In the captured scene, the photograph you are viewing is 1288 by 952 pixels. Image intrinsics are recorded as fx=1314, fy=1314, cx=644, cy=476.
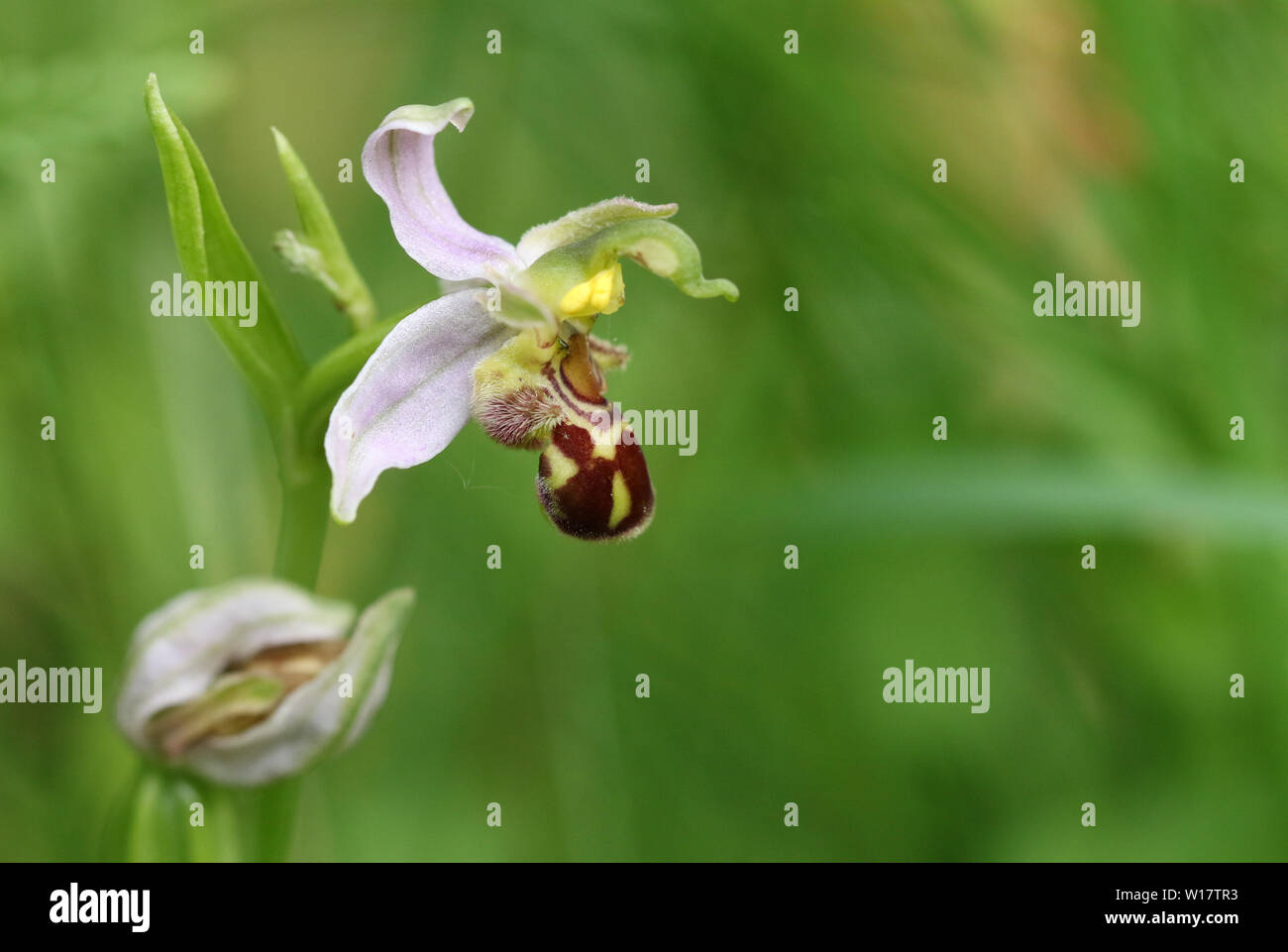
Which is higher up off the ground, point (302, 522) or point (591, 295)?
point (591, 295)

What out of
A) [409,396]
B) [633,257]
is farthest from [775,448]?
[409,396]

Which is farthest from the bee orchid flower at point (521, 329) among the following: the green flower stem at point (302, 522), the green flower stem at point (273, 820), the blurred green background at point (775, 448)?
the blurred green background at point (775, 448)

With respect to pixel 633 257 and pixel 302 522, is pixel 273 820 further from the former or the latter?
pixel 633 257

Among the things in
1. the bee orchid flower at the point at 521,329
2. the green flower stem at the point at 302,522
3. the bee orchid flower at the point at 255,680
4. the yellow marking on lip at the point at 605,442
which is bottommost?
the bee orchid flower at the point at 255,680

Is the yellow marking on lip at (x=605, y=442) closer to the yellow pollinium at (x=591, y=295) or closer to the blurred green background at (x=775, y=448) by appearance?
the yellow pollinium at (x=591, y=295)

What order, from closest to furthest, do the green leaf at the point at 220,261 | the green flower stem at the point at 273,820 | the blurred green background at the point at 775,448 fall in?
1. the green leaf at the point at 220,261
2. the green flower stem at the point at 273,820
3. the blurred green background at the point at 775,448

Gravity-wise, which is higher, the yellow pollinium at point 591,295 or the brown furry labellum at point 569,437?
the yellow pollinium at point 591,295
